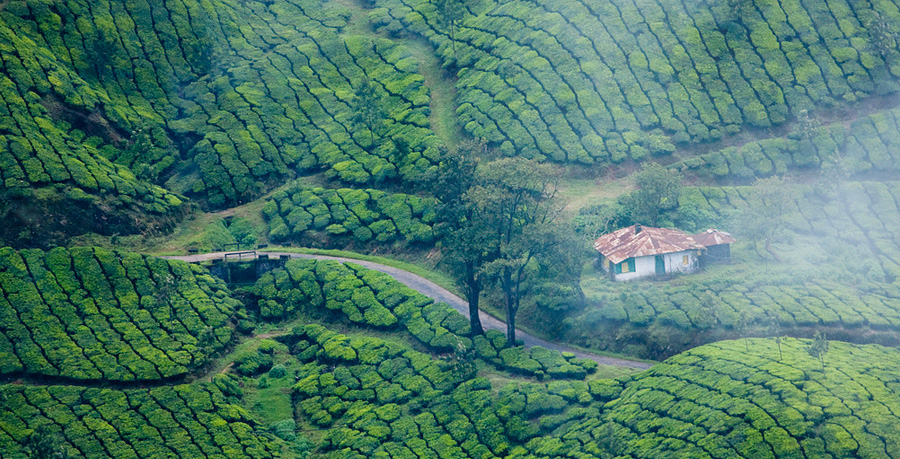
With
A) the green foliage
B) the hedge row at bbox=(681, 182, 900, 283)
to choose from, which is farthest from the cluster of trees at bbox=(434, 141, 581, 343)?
the hedge row at bbox=(681, 182, 900, 283)

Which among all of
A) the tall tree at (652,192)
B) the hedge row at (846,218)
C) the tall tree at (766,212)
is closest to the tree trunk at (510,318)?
the tall tree at (652,192)

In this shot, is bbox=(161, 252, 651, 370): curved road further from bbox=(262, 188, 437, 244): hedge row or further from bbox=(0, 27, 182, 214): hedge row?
bbox=(0, 27, 182, 214): hedge row

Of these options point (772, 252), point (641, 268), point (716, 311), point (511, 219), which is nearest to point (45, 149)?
point (511, 219)

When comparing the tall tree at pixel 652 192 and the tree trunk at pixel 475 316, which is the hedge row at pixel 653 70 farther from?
the tree trunk at pixel 475 316

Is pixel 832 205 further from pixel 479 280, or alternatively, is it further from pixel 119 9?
pixel 119 9

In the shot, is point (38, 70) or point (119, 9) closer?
point (38, 70)

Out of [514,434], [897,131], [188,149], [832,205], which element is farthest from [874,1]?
[188,149]

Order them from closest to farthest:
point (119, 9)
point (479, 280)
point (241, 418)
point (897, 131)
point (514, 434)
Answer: point (514, 434), point (241, 418), point (479, 280), point (897, 131), point (119, 9)

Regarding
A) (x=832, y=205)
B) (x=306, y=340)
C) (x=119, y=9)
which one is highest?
(x=119, y=9)
